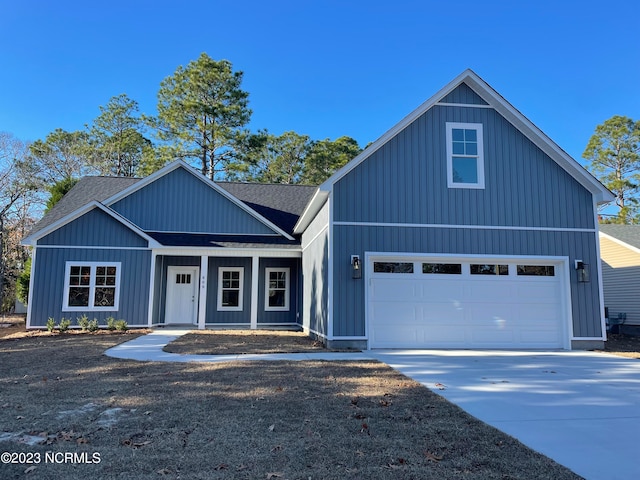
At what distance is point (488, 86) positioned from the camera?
37.4 feet

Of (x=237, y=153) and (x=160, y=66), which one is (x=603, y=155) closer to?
(x=237, y=153)

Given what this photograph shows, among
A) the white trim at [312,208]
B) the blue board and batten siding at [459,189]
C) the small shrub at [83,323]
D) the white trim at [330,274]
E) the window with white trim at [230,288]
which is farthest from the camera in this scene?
the window with white trim at [230,288]

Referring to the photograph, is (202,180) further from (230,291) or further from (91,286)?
(91,286)

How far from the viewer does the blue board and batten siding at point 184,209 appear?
51.1 feet

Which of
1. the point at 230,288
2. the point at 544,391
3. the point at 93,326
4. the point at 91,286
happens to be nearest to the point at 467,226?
the point at 544,391

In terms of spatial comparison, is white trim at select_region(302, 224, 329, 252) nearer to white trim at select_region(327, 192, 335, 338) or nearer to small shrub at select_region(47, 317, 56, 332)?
white trim at select_region(327, 192, 335, 338)

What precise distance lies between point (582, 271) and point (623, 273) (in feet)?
28.1

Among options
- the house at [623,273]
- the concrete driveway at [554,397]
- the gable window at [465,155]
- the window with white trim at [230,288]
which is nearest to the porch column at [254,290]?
the window with white trim at [230,288]

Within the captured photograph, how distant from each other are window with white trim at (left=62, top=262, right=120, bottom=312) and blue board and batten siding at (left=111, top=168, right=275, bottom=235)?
2.12 meters

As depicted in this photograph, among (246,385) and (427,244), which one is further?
(427,244)

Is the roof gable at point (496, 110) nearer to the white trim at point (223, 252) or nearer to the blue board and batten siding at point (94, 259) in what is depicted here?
the white trim at point (223, 252)

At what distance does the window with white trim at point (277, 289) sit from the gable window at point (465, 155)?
24.3ft

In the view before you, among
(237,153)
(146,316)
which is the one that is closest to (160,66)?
(237,153)

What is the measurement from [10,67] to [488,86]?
21.0m
